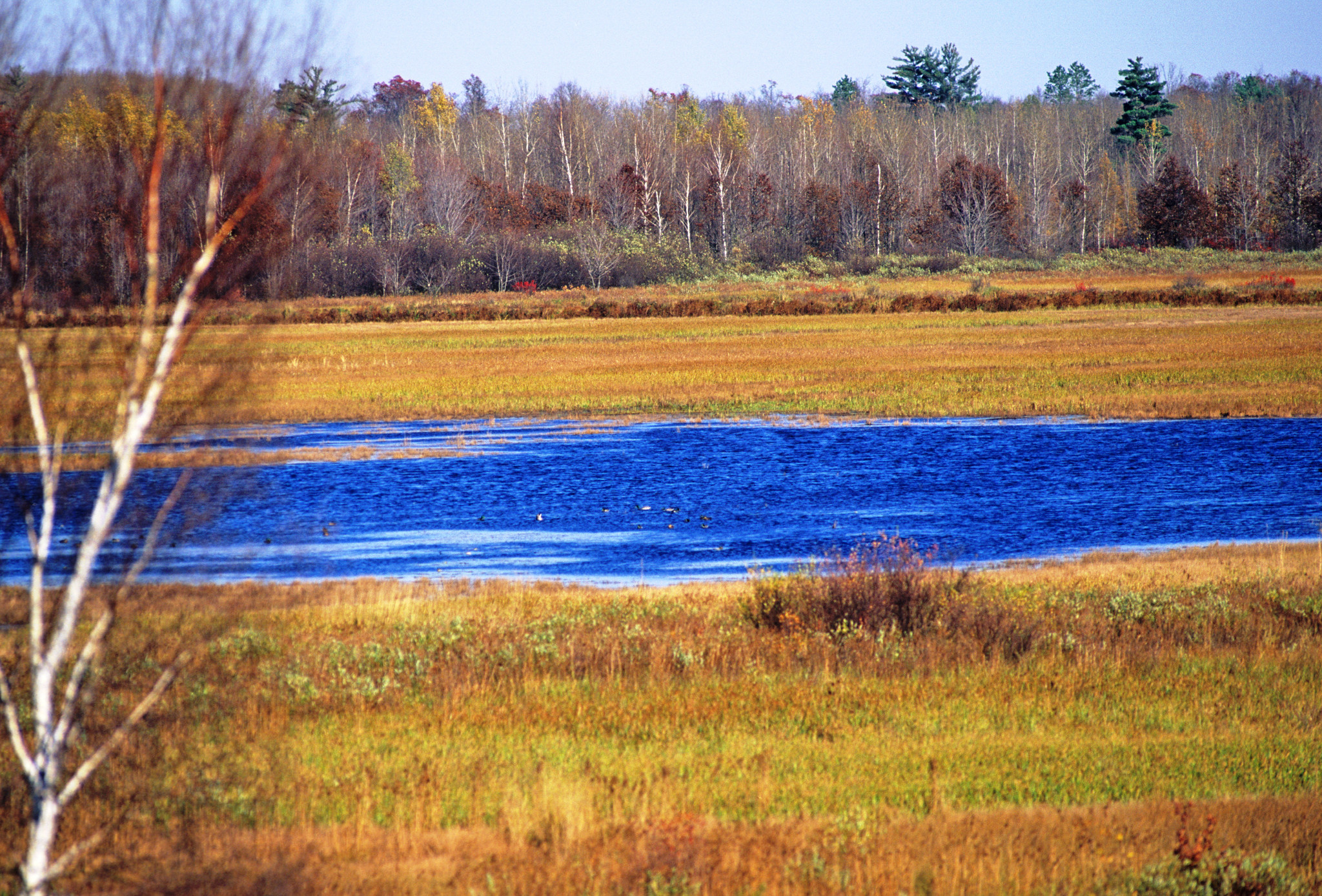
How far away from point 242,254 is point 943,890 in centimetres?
496

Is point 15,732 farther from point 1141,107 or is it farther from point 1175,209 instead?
point 1141,107

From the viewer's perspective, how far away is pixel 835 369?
154 feet

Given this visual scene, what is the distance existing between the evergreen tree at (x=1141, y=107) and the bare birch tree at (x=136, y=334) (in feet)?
455

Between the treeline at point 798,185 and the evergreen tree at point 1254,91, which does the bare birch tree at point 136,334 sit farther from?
the evergreen tree at point 1254,91

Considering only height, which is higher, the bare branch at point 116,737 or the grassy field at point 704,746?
the bare branch at point 116,737

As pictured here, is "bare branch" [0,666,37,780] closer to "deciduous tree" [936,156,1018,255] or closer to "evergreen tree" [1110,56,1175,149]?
"deciduous tree" [936,156,1018,255]

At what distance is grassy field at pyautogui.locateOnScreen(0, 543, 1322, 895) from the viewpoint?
22.8ft

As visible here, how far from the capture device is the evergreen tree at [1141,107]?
Answer: 429 feet

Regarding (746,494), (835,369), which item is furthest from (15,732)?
(835,369)

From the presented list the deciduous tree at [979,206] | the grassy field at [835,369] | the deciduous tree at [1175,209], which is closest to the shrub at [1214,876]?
the grassy field at [835,369]

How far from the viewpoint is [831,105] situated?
18912cm

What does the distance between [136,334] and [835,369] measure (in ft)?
141

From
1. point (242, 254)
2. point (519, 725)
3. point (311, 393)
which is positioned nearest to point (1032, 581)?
point (519, 725)

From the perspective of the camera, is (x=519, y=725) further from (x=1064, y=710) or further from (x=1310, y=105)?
(x=1310, y=105)
